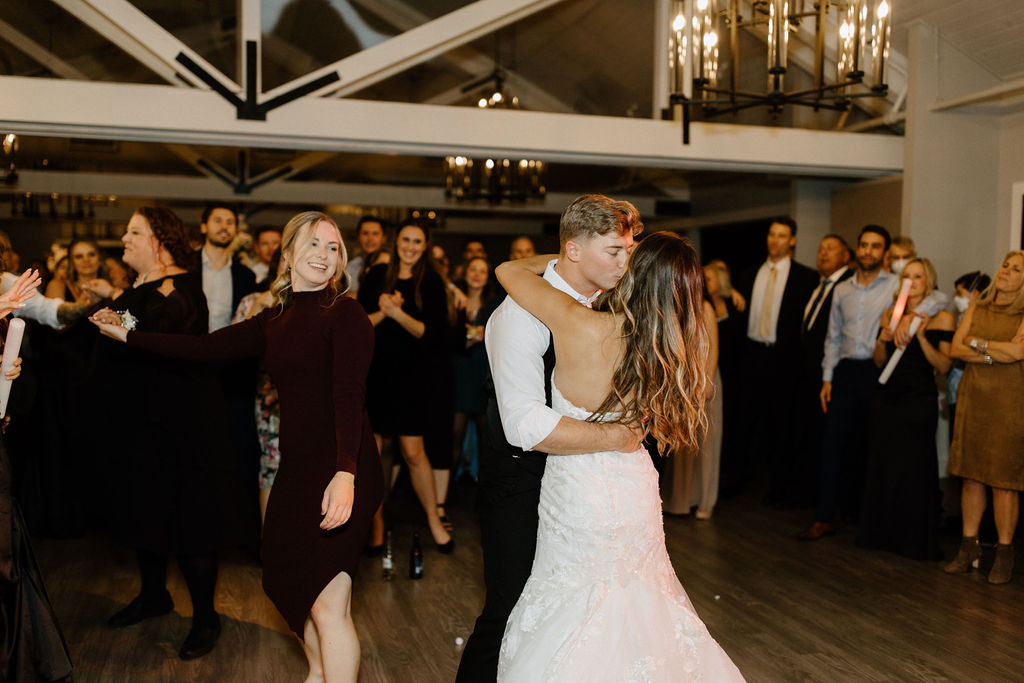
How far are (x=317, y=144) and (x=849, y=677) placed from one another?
4.19m

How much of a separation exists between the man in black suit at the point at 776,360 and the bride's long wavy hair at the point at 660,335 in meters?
4.14

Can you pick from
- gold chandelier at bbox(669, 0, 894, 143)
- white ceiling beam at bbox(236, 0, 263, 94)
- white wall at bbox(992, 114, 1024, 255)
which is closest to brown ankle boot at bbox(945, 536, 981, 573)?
gold chandelier at bbox(669, 0, 894, 143)

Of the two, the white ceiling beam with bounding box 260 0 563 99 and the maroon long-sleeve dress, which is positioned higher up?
the white ceiling beam with bounding box 260 0 563 99

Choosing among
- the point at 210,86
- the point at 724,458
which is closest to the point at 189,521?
the point at 210,86

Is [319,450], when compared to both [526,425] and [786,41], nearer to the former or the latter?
[526,425]

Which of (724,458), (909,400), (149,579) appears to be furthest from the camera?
(724,458)

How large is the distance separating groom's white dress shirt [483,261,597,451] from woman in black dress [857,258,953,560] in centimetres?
327

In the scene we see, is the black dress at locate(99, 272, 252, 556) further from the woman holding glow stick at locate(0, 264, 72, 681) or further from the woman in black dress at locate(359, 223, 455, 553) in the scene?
the woman in black dress at locate(359, 223, 455, 553)

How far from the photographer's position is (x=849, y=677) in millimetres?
3166

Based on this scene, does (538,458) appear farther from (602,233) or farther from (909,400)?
(909,400)

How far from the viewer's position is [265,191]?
32.9 feet

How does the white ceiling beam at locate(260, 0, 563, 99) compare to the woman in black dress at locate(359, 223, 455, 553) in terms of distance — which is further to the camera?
the white ceiling beam at locate(260, 0, 563, 99)

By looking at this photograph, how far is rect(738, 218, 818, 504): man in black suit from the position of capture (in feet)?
19.7

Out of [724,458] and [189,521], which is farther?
[724,458]
